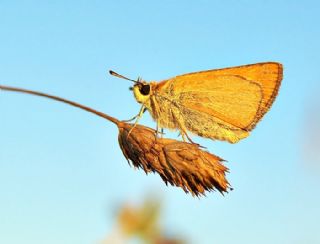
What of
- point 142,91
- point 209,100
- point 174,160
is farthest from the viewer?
point 209,100

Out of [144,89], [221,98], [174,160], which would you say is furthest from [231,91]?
[174,160]

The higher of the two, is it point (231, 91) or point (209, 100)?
point (231, 91)

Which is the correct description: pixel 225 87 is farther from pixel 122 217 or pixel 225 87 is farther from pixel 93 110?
pixel 122 217

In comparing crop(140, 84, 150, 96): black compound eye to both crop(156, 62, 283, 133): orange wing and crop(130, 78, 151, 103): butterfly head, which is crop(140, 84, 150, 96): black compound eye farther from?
crop(156, 62, 283, 133): orange wing

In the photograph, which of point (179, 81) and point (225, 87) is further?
point (225, 87)

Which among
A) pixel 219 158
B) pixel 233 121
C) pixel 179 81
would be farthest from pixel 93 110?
pixel 233 121

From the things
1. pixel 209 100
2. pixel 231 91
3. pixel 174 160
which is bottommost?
pixel 174 160

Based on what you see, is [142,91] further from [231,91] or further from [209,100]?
[231,91]
